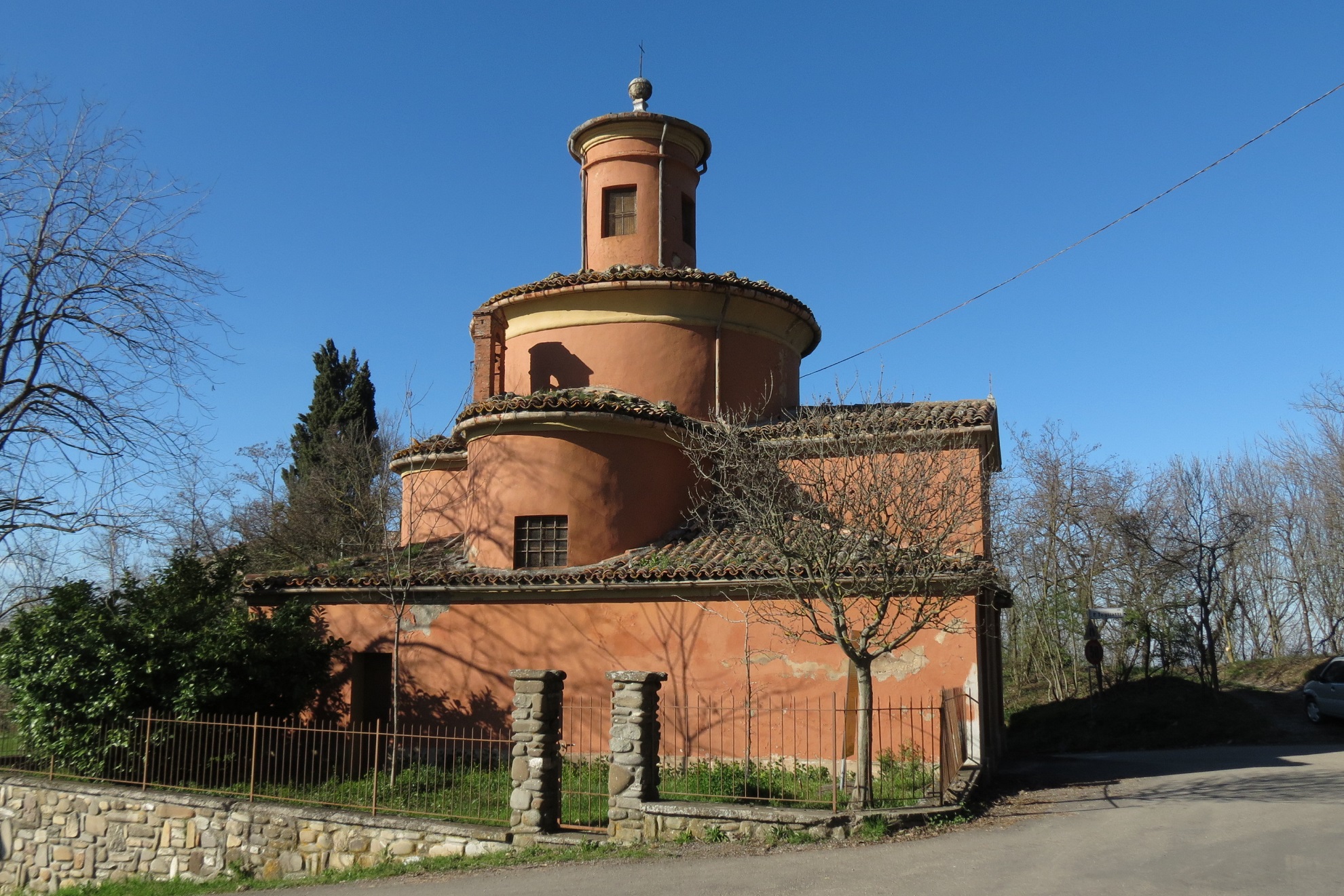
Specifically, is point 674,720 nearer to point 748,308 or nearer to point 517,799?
point 517,799

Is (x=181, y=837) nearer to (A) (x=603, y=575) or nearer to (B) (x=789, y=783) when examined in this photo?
(A) (x=603, y=575)

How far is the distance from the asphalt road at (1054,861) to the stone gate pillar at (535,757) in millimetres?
805

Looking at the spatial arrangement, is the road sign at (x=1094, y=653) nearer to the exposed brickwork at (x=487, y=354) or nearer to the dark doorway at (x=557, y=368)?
the dark doorway at (x=557, y=368)

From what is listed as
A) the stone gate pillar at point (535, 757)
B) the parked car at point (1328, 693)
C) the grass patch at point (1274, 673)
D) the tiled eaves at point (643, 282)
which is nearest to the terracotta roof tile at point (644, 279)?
the tiled eaves at point (643, 282)

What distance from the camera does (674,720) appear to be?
14.3 metres

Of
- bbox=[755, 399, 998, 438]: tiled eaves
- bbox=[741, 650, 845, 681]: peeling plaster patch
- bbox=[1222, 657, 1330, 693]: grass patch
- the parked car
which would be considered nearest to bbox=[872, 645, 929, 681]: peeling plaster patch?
bbox=[741, 650, 845, 681]: peeling plaster patch

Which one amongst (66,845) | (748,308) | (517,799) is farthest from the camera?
(748,308)

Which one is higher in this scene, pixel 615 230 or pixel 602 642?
pixel 615 230

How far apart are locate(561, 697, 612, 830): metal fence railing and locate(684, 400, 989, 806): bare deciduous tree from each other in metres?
2.88

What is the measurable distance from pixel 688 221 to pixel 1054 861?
15039 mm

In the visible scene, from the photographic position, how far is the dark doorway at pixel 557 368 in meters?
18.3

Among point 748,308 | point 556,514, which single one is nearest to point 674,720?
point 556,514

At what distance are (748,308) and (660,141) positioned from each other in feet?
14.5

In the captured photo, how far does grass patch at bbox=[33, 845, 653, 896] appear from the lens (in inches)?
400
